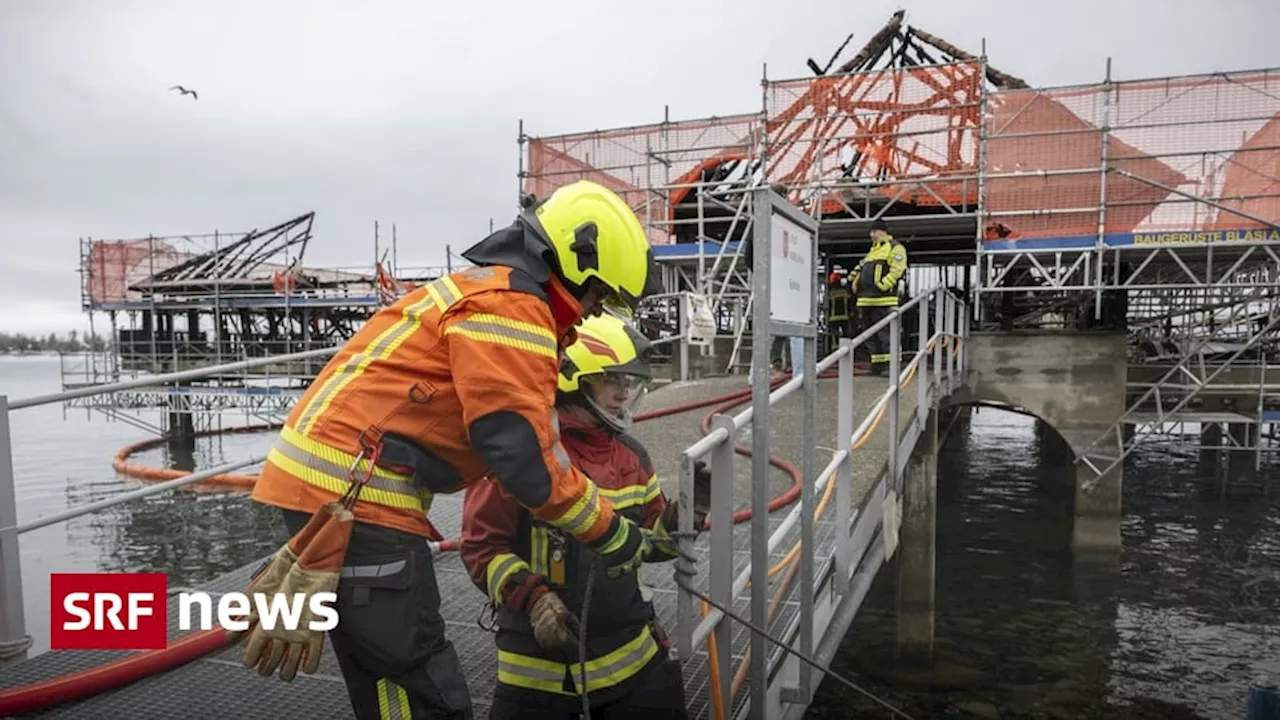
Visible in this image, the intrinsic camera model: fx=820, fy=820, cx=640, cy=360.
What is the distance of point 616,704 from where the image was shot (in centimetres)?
247

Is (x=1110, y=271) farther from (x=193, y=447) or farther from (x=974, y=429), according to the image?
(x=193, y=447)

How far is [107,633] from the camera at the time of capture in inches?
140

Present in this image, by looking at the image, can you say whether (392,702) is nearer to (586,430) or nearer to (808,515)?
(586,430)

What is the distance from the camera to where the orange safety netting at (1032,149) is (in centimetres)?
1047

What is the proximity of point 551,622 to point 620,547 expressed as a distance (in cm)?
28

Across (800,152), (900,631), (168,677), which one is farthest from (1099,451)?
(168,677)

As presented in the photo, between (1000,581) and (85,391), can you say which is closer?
(85,391)

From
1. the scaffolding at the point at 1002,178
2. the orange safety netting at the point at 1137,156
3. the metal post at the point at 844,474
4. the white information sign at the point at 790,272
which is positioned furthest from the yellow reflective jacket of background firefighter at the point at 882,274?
the white information sign at the point at 790,272

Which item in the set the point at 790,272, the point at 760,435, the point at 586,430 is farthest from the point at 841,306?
the point at 586,430

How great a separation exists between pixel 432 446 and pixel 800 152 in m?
11.8

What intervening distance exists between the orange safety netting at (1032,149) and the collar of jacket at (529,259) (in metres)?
9.69

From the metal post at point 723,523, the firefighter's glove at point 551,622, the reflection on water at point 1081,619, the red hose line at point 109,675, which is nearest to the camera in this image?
the firefighter's glove at point 551,622

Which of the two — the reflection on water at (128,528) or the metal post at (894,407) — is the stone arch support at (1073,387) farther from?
the reflection on water at (128,528)

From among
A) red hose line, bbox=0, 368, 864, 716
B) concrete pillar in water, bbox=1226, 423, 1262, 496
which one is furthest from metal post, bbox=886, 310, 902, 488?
concrete pillar in water, bbox=1226, 423, 1262, 496
